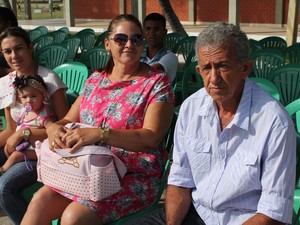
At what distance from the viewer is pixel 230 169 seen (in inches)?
85.0

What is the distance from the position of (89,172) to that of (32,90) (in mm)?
957

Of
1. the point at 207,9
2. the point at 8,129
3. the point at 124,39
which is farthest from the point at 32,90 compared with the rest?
the point at 207,9

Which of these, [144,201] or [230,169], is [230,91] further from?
[144,201]

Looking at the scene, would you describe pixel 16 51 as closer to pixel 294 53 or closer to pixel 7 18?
pixel 7 18

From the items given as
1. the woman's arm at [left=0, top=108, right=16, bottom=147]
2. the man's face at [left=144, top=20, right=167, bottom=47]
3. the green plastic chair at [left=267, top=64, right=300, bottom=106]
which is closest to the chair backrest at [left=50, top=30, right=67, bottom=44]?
the man's face at [left=144, top=20, right=167, bottom=47]

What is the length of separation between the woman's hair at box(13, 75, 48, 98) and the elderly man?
1.25 meters

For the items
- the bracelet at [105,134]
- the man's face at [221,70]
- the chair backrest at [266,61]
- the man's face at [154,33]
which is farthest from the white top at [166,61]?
the man's face at [221,70]

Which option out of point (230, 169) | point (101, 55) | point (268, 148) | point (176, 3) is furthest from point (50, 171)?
point (176, 3)

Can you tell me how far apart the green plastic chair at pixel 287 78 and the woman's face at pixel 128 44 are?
2.26 m

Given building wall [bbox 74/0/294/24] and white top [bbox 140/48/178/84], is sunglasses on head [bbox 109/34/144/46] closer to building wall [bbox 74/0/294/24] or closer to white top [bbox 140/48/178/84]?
white top [bbox 140/48/178/84]

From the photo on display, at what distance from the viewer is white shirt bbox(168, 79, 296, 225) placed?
2.03 m

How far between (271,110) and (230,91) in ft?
0.64

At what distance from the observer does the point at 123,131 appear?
2.68 meters

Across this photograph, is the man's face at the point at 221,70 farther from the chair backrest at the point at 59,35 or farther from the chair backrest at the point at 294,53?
the chair backrest at the point at 59,35
